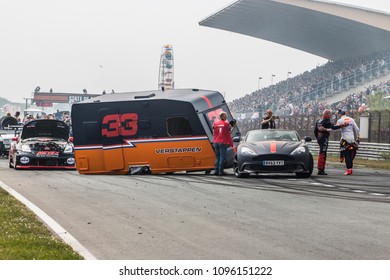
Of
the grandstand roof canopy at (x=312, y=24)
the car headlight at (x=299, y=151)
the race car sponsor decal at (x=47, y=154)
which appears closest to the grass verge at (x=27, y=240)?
the car headlight at (x=299, y=151)

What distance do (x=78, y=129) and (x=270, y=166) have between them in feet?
16.8

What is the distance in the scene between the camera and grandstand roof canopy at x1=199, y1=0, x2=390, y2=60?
Answer: 63.9m

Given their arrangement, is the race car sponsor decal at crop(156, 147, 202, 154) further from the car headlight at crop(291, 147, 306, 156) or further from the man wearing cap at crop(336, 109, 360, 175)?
the man wearing cap at crop(336, 109, 360, 175)

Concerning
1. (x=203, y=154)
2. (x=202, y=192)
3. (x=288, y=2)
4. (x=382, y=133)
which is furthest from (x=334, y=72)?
(x=202, y=192)

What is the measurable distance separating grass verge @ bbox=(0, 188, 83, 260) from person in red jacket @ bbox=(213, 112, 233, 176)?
368 inches

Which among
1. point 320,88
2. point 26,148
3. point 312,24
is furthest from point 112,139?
point 312,24

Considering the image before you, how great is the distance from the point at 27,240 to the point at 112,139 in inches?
496

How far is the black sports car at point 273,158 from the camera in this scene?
Result: 1939 centimetres

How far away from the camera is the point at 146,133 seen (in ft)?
69.5

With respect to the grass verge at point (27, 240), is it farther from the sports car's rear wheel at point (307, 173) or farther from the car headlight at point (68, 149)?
the car headlight at point (68, 149)

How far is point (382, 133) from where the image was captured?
31.7 meters

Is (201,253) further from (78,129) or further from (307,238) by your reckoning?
(78,129)

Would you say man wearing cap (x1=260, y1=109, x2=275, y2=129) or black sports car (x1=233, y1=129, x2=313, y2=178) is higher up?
man wearing cap (x1=260, y1=109, x2=275, y2=129)

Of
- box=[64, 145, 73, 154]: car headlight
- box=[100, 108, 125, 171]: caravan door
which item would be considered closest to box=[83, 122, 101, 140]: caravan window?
box=[100, 108, 125, 171]: caravan door
